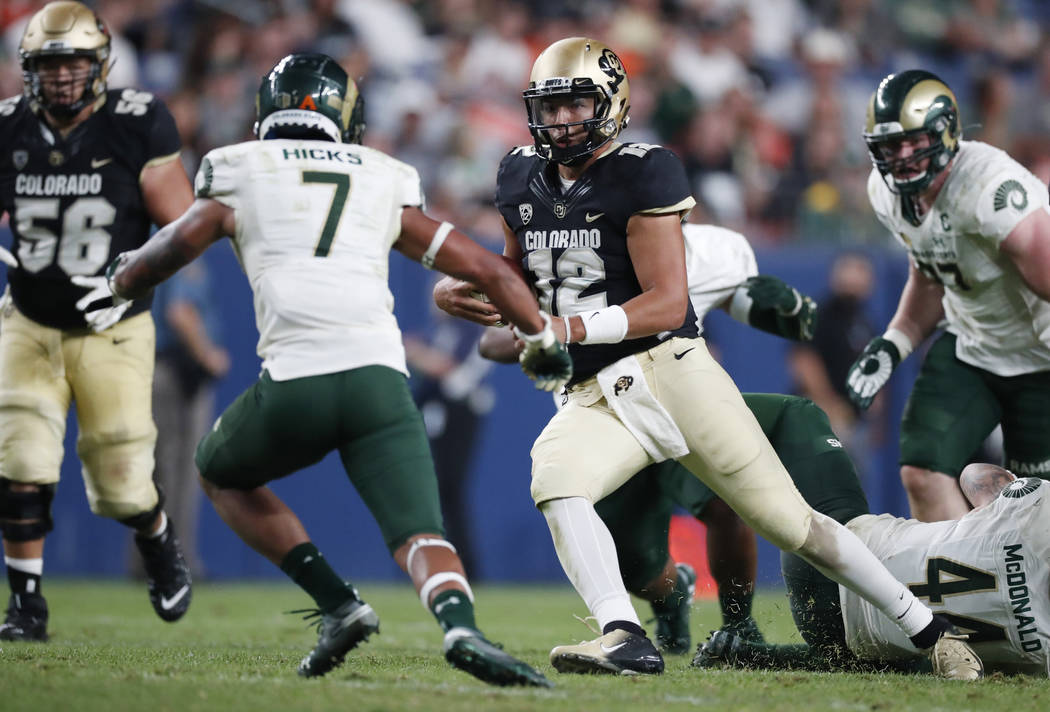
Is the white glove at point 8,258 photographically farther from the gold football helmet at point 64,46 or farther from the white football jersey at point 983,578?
the white football jersey at point 983,578

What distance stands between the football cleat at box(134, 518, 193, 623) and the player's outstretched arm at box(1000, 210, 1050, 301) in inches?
126

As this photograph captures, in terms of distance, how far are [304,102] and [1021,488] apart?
2.28 meters

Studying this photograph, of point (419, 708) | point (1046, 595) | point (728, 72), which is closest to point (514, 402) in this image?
point (728, 72)

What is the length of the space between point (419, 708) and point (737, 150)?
749 centimetres

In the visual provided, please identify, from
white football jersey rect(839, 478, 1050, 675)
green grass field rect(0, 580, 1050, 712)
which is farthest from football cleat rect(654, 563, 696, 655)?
white football jersey rect(839, 478, 1050, 675)

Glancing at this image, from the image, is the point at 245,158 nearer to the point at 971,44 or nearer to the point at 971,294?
the point at 971,294

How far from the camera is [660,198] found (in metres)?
3.87

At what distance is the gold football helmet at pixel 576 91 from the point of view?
13.2 feet

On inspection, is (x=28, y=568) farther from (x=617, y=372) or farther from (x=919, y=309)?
(x=919, y=309)

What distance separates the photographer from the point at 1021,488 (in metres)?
3.95

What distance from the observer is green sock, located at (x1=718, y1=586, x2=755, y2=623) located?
4453mm

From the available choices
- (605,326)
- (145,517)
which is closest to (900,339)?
(605,326)

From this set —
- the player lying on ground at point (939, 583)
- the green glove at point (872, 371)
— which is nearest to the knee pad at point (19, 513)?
the player lying on ground at point (939, 583)

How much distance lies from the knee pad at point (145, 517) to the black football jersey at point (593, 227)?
6.16ft
